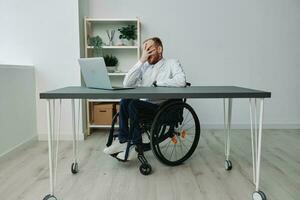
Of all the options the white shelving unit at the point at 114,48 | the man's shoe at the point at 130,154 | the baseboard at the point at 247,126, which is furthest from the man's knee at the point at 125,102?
the baseboard at the point at 247,126

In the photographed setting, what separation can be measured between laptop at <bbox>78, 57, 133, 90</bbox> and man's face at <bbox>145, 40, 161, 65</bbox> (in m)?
0.66

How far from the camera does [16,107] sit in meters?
2.74

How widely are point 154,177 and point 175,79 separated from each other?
813 millimetres

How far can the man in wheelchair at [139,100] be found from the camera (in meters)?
2.15

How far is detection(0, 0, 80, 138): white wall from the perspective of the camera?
3.06 m

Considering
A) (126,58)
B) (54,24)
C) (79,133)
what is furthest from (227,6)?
(79,133)

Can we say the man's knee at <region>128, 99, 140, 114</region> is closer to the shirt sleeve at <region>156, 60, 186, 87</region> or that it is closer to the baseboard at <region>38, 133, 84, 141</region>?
the shirt sleeve at <region>156, 60, 186, 87</region>

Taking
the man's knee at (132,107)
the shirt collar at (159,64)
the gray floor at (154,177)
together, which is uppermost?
the shirt collar at (159,64)

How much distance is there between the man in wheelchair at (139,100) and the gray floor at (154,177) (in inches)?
7.8

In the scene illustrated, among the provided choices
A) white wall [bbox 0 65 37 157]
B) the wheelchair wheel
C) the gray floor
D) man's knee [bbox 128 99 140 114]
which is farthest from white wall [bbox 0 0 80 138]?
the wheelchair wheel

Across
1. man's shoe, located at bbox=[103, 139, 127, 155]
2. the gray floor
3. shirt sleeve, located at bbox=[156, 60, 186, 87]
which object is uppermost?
shirt sleeve, located at bbox=[156, 60, 186, 87]

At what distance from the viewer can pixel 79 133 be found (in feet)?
10.6

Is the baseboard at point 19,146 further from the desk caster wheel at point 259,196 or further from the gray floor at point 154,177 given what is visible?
the desk caster wheel at point 259,196

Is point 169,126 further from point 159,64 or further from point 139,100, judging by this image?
point 159,64
